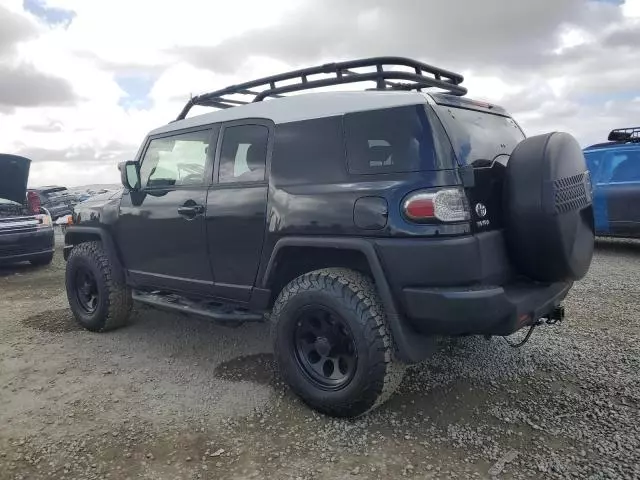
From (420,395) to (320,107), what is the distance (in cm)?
198

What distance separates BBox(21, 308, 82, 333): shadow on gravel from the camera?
498 cm

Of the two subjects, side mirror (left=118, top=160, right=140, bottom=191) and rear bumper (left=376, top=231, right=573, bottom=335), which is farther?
side mirror (left=118, top=160, right=140, bottom=191)

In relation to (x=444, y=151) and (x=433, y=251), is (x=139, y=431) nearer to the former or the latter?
(x=433, y=251)

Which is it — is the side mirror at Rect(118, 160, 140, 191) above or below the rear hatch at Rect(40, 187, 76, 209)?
above

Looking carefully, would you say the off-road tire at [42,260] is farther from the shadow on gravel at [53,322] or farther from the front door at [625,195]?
the front door at [625,195]

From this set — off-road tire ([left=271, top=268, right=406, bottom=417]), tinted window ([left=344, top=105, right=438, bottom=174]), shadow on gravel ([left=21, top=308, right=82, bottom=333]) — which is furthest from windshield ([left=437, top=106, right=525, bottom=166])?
shadow on gravel ([left=21, top=308, right=82, bottom=333])

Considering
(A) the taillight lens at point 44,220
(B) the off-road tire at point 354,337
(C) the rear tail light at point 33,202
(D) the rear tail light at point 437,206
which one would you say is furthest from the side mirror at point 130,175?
(C) the rear tail light at point 33,202

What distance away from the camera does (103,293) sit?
4.59 m

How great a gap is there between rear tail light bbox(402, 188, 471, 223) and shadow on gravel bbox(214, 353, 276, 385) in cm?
167

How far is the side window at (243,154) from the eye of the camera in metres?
3.45

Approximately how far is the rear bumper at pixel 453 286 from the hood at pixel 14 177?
25.7 feet

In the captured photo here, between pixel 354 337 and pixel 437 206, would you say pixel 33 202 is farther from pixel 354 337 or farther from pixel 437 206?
pixel 437 206

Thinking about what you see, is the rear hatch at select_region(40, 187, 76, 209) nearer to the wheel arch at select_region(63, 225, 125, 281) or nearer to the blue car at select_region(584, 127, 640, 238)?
the wheel arch at select_region(63, 225, 125, 281)

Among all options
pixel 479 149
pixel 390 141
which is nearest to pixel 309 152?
pixel 390 141
